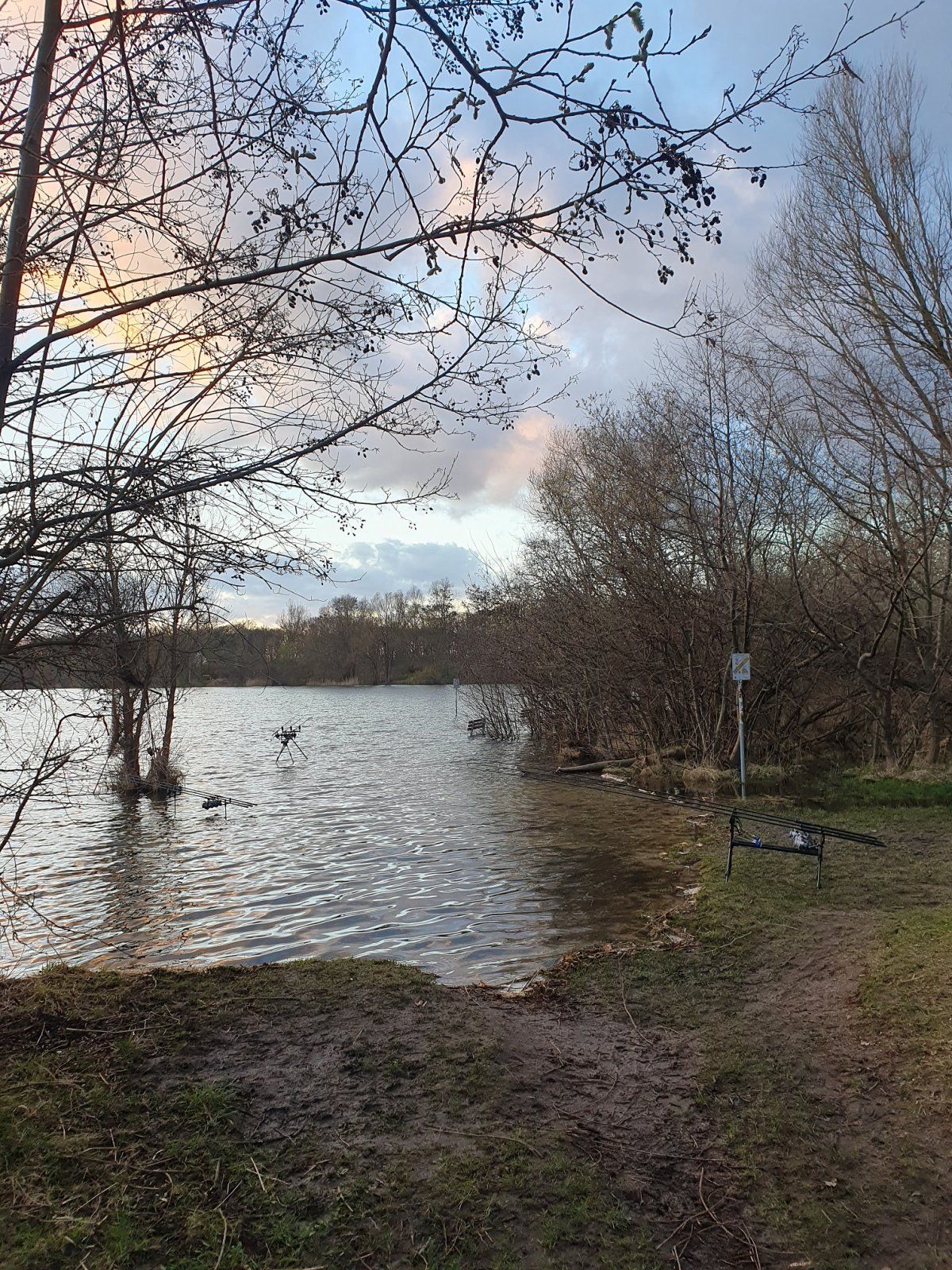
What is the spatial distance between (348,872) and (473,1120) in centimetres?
783

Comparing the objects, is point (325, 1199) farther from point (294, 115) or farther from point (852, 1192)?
point (294, 115)

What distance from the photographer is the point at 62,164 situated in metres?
3.06

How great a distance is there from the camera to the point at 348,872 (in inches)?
433

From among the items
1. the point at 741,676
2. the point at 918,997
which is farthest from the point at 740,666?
the point at 918,997

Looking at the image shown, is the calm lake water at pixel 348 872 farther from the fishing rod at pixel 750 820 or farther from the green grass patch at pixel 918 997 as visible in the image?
the green grass patch at pixel 918 997

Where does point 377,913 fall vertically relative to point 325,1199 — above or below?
below

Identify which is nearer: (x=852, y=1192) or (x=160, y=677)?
(x=852, y=1192)

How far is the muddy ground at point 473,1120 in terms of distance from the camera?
2688 millimetres

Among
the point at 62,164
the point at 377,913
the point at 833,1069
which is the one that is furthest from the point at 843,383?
the point at 62,164

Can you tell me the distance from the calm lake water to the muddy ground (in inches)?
62.7

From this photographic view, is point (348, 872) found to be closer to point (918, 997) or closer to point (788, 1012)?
point (788, 1012)

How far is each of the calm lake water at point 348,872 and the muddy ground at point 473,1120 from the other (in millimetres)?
1592

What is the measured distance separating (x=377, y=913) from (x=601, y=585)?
42.0 ft

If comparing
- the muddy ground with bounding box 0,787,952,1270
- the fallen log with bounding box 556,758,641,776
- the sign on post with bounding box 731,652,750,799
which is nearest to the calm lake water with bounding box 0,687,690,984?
the fallen log with bounding box 556,758,641,776
